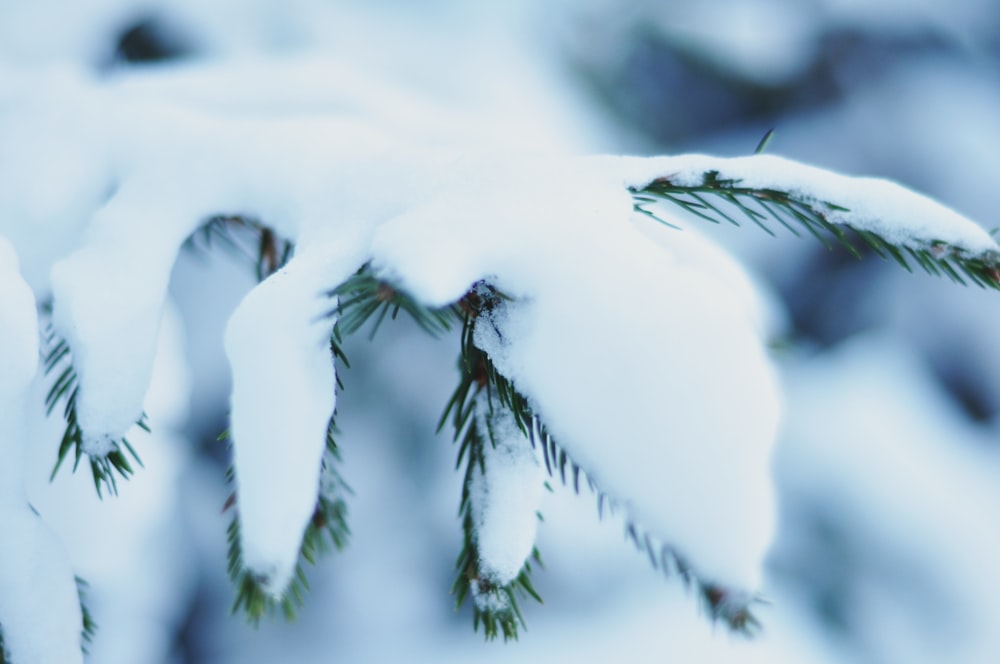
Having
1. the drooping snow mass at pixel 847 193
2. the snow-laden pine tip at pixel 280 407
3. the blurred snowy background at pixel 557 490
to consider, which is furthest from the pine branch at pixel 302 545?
the blurred snowy background at pixel 557 490

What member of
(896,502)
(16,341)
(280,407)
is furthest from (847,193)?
(896,502)

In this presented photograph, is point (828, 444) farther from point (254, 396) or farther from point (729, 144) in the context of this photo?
point (254, 396)

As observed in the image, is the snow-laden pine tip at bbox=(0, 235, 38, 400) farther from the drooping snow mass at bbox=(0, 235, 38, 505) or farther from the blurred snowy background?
the blurred snowy background

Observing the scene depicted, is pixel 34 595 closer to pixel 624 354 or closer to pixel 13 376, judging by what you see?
pixel 13 376

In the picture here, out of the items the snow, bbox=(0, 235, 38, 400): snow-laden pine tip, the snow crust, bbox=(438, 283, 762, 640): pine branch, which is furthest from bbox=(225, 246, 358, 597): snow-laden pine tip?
the snow

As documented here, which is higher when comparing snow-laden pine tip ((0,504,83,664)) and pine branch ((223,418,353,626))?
pine branch ((223,418,353,626))

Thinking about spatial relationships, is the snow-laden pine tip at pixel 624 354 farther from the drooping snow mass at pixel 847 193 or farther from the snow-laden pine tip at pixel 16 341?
the snow-laden pine tip at pixel 16 341
